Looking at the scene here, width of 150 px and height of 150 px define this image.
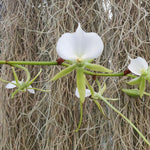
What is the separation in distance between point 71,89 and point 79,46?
429 millimetres

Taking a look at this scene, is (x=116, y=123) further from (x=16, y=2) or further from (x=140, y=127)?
(x=16, y=2)

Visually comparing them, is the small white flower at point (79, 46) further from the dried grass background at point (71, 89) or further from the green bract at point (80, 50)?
the dried grass background at point (71, 89)

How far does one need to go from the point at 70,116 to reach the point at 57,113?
0.05m

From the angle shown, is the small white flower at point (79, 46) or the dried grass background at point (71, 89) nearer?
the small white flower at point (79, 46)

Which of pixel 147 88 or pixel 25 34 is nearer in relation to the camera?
pixel 147 88

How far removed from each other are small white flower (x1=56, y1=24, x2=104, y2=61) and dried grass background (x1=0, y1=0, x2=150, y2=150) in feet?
1.35

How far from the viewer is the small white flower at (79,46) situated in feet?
0.62

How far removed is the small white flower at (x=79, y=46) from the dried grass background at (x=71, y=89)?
1.35ft

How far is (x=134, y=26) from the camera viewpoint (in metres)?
0.61

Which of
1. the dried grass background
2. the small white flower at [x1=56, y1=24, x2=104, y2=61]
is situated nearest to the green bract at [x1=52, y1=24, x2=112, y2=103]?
the small white flower at [x1=56, y1=24, x2=104, y2=61]

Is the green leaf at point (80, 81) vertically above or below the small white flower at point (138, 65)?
below

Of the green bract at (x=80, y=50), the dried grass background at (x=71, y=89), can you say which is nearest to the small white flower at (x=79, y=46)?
the green bract at (x=80, y=50)

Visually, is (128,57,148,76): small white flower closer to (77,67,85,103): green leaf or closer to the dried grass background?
(77,67,85,103): green leaf

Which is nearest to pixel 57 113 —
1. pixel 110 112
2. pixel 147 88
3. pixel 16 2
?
pixel 110 112
